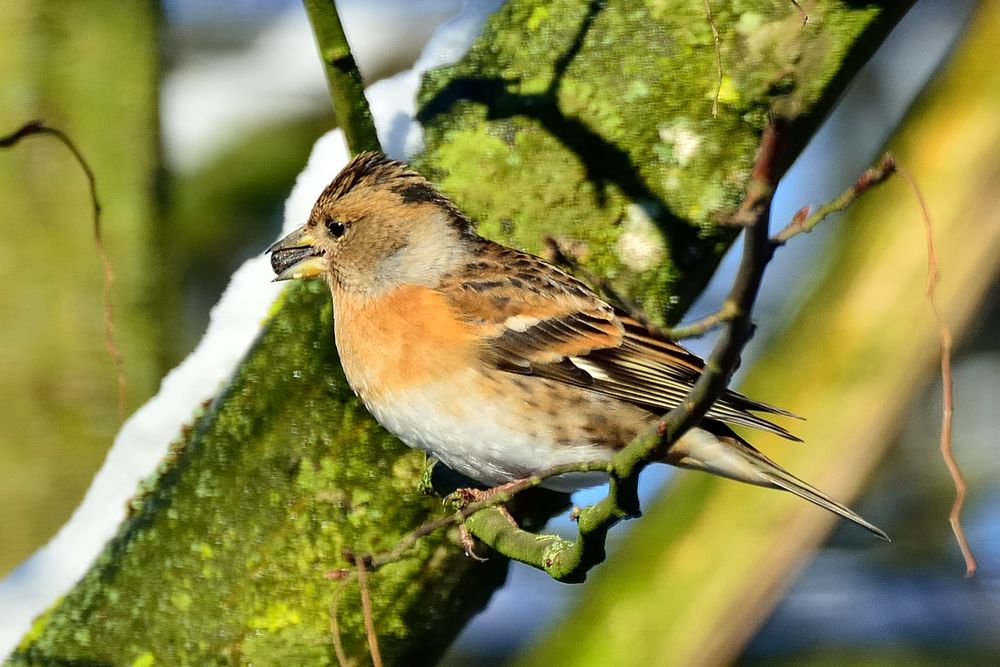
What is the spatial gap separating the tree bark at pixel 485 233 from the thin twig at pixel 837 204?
1297mm

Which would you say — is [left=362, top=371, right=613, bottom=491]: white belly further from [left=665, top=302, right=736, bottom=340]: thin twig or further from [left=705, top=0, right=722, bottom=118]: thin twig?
[left=665, top=302, right=736, bottom=340]: thin twig

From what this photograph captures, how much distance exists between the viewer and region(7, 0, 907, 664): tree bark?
95.2 inches

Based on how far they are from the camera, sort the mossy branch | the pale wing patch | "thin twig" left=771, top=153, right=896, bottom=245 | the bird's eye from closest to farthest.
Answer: "thin twig" left=771, top=153, right=896, bottom=245, the mossy branch, the pale wing patch, the bird's eye

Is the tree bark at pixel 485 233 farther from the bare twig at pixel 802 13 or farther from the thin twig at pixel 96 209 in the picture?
the thin twig at pixel 96 209

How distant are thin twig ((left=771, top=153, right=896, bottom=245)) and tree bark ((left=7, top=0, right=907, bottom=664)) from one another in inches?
51.0

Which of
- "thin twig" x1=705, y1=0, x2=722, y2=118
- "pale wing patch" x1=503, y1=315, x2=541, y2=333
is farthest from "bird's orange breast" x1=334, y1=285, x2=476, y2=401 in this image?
"thin twig" x1=705, y1=0, x2=722, y2=118

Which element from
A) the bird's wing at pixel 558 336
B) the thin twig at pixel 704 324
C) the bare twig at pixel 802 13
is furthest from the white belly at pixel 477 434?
the bare twig at pixel 802 13

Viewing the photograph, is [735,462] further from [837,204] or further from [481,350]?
[837,204]

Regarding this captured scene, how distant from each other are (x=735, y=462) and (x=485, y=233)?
86 cm

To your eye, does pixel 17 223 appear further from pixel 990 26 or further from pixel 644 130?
pixel 990 26

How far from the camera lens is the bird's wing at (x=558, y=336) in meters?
2.45

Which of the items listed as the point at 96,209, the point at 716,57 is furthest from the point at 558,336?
the point at 96,209

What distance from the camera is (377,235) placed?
2.64 meters

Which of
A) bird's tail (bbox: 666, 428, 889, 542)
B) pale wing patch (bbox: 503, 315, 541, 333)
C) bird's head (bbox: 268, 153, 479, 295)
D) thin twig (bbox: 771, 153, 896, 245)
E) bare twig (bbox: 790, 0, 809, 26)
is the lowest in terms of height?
bird's tail (bbox: 666, 428, 889, 542)
